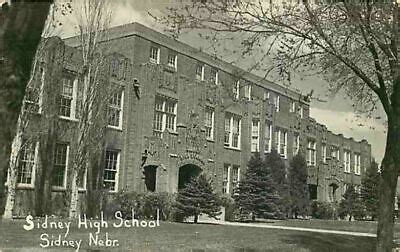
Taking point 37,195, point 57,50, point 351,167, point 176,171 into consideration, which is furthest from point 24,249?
point 351,167

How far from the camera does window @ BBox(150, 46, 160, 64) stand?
97.9ft

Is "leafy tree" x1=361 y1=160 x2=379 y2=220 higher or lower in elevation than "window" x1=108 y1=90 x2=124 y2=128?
lower

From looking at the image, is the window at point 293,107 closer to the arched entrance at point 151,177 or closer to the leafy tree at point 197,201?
the arched entrance at point 151,177

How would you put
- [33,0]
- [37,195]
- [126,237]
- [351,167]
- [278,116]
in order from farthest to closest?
1. [351,167]
2. [278,116]
3. [37,195]
4. [126,237]
5. [33,0]

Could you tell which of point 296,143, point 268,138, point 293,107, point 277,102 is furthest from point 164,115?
Result: point 293,107

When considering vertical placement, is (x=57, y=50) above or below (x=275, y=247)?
above

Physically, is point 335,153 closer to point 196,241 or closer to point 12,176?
point 12,176

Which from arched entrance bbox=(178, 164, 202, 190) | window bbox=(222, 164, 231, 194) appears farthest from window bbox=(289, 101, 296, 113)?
arched entrance bbox=(178, 164, 202, 190)

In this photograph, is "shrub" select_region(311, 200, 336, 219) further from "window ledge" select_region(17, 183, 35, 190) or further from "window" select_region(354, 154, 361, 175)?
"window ledge" select_region(17, 183, 35, 190)

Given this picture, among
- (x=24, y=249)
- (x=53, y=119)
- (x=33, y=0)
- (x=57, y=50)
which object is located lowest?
(x=24, y=249)

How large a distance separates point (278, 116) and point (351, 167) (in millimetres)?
16131

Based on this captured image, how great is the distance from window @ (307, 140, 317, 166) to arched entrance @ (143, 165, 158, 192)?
20.6 meters

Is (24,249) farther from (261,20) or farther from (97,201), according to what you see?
(97,201)

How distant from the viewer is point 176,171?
2875 centimetres
